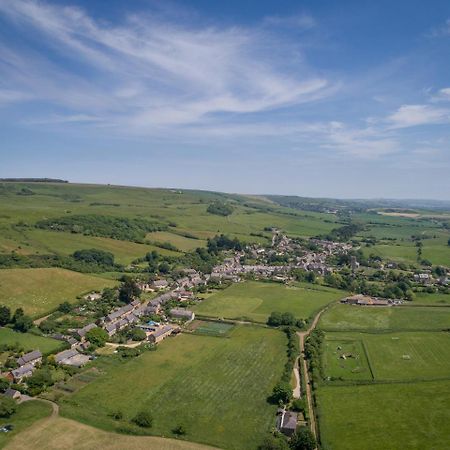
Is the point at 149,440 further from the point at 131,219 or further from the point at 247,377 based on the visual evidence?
the point at 131,219

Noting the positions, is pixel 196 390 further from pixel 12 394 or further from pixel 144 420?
pixel 12 394

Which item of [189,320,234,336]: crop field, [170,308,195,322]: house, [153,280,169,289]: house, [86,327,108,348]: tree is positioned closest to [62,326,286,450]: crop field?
[189,320,234,336]: crop field

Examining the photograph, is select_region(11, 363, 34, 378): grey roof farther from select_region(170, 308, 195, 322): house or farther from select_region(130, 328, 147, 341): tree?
select_region(170, 308, 195, 322): house

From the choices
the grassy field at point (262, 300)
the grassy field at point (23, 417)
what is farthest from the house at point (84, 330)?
the grassy field at point (262, 300)

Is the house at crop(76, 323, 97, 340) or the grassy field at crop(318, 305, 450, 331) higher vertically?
the grassy field at crop(318, 305, 450, 331)

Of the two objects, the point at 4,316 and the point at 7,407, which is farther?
the point at 4,316

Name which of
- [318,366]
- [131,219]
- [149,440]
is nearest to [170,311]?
[318,366]

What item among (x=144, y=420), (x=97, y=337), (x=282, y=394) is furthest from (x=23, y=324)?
(x=282, y=394)
